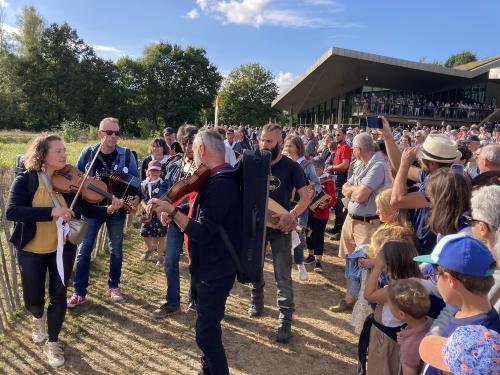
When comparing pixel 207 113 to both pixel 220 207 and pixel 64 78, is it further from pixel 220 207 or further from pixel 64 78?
pixel 220 207

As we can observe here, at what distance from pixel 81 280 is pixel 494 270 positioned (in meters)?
4.11

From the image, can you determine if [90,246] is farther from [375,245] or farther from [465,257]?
[465,257]

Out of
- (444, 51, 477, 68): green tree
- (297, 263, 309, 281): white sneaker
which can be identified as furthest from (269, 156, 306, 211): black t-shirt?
(444, 51, 477, 68): green tree

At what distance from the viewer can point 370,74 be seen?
2859 centimetres

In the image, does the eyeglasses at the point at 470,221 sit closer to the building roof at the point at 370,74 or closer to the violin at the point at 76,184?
the violin at the point at 76,184

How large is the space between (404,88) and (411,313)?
3453 centimetres

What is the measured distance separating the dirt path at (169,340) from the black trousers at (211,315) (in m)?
0.80

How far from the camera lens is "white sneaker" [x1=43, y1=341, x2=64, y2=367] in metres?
3.35

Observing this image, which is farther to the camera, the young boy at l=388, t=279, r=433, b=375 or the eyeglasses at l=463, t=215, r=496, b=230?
the young boy at l=388, t=279, r=433, b=375

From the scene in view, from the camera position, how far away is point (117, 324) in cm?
411

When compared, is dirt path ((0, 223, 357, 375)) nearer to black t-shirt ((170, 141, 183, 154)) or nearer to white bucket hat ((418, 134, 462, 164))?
white bucket hat ((418, 134, 462, 164))

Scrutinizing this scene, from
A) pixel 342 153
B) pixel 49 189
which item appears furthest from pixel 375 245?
pixel 342 153

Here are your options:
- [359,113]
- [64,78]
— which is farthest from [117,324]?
[64,78]

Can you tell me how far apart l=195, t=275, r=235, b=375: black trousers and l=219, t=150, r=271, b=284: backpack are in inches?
6.8
